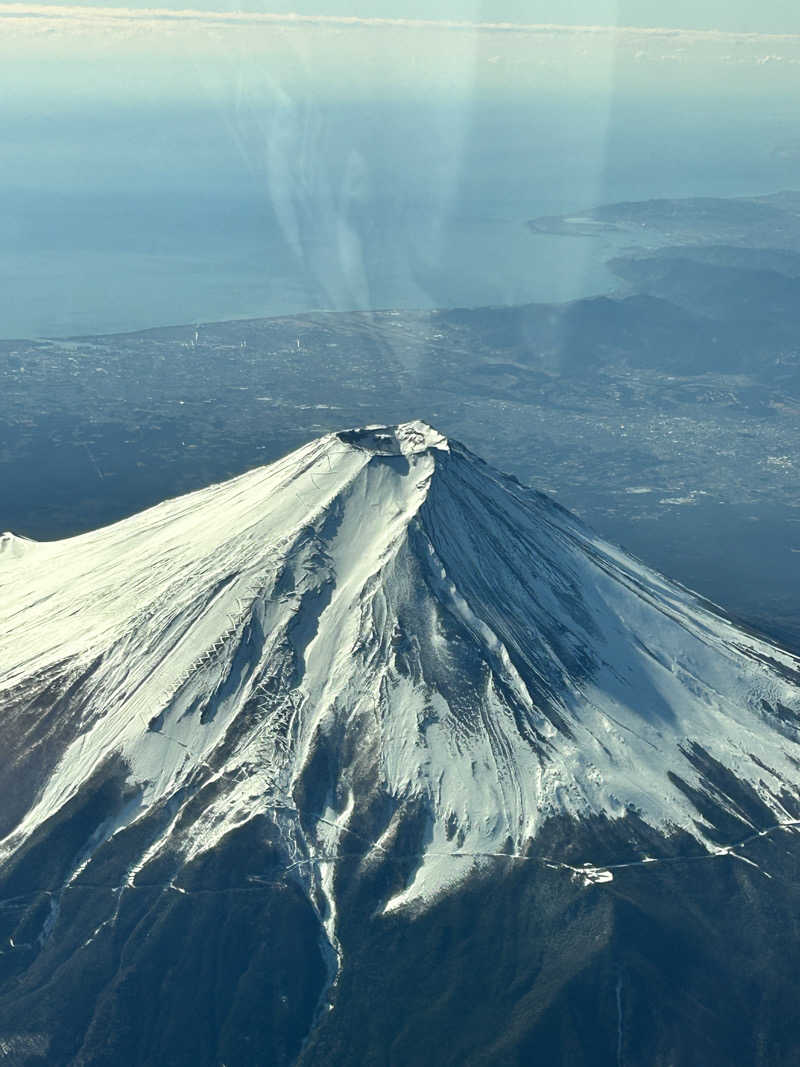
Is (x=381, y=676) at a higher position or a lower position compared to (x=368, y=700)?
higher

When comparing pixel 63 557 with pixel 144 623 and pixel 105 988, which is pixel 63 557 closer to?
pixel 144 623

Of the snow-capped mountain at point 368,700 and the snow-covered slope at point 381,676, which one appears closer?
the snow-capped mountain at point 368,700

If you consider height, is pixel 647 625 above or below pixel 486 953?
above

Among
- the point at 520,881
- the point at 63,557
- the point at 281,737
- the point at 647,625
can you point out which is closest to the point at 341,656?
the point at 281,737

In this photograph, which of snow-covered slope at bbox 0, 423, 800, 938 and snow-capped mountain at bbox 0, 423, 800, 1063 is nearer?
snow-capped mountain at bbox 0, 423, 800, 1063
